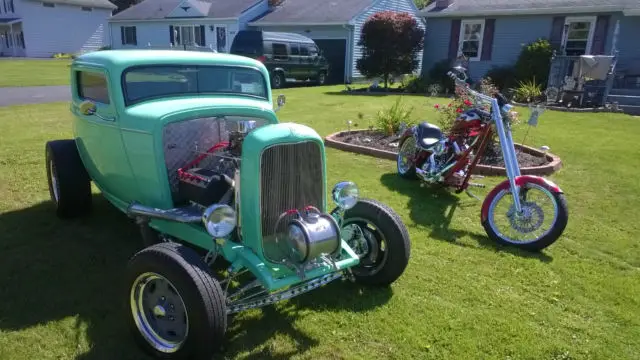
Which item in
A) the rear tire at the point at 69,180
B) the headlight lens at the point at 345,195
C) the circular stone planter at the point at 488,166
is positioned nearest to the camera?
the headlight lens at the point at 345,195

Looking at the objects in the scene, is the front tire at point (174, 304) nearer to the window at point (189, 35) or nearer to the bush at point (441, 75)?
the bush at point (441, 75)

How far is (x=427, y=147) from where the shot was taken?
5.55 meters

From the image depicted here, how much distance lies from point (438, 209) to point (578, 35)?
14.1m

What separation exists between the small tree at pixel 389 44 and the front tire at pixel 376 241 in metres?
15.5

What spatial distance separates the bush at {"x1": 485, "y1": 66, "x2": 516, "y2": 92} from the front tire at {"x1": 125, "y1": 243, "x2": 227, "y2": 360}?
15643mm

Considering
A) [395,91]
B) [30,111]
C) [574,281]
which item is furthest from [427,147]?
[395,91]

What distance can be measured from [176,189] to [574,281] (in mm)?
3290

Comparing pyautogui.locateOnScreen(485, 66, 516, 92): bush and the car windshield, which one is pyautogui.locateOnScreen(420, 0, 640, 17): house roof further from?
the car windshield

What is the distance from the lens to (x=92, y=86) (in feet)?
14.0

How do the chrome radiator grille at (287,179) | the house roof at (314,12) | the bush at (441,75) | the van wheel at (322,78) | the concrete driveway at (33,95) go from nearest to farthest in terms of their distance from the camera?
the chrome radiator grille at (287,179), the concrete driveway at (33,95), the bush at (441,75), the van wheel at (322,78), the house roof at (314,12)

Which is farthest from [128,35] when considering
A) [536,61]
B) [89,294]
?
[89,294]

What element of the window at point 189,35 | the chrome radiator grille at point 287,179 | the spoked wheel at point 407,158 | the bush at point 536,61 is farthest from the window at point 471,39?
the chrome radiator grille at point 287,179

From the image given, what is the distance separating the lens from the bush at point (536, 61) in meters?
Answer: 15.4

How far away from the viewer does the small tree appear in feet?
58.4
